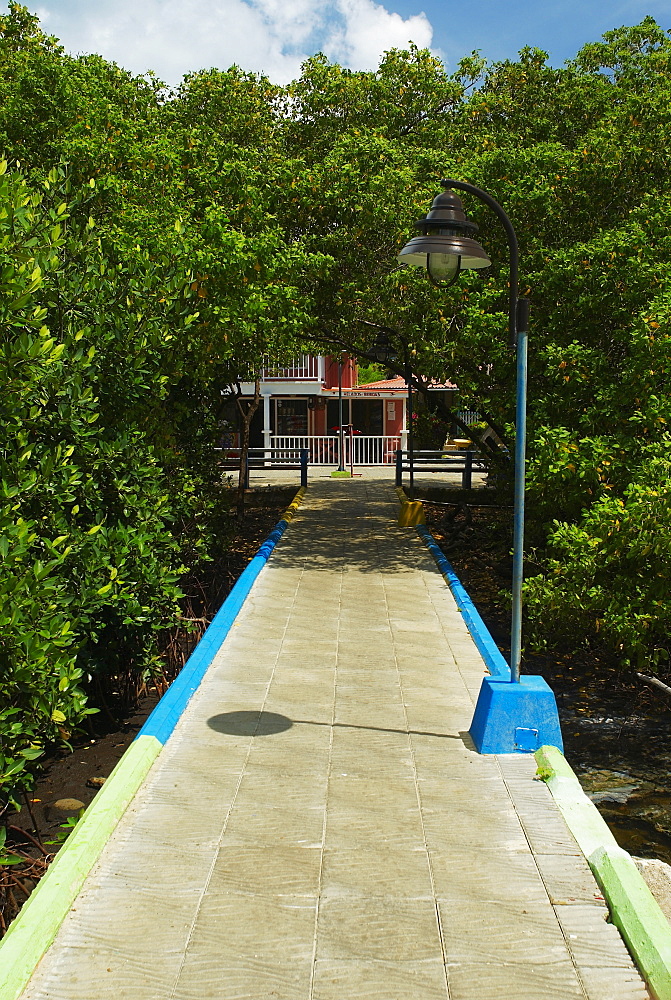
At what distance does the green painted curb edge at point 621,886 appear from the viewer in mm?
4016

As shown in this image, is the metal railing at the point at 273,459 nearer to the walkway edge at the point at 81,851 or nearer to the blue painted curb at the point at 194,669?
the blue painted curb at the point at 194,669

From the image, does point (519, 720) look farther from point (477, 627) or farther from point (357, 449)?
point (357, 449)

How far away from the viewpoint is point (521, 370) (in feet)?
21.1

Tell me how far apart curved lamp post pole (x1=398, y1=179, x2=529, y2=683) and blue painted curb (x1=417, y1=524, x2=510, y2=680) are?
0.83 metres

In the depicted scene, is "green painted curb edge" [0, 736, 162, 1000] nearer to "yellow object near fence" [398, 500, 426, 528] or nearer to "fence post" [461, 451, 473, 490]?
"yellow object near fence" [398, 500, 426, 528]

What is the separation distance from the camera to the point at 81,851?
4805mm

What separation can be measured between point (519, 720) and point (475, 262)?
357 cm

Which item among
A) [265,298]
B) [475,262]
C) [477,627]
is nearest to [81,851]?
[475,262]

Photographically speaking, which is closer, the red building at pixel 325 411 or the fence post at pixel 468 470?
the fence post at pixel 468 470

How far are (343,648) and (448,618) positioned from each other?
200 centimetres

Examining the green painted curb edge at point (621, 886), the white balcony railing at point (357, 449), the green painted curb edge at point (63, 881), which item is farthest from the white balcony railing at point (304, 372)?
the green painted curb edge at point (621, 886)

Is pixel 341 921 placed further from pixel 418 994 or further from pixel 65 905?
pixel 65 905

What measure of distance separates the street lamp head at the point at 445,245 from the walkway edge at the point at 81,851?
4059 millimetres

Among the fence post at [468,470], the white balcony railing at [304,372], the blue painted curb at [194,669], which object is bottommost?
the blue painted curb at [194,669]
